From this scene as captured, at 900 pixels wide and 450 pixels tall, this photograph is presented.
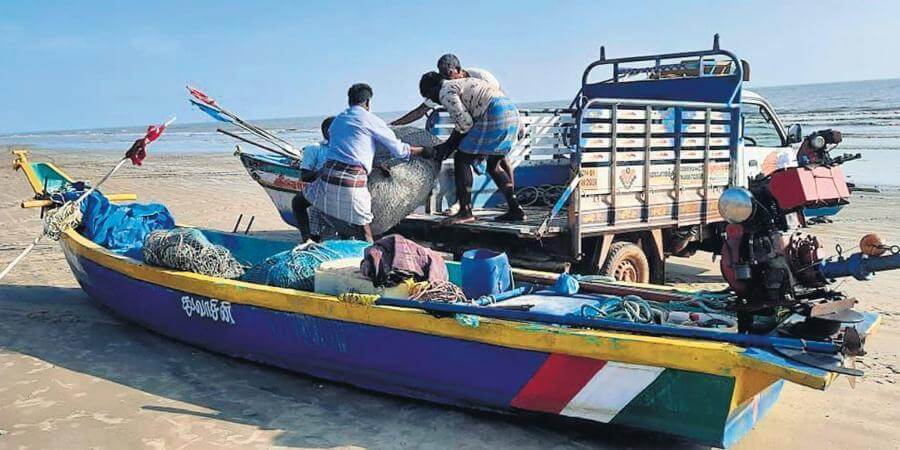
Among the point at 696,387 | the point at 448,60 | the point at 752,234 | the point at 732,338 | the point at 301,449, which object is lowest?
the point at 301,449

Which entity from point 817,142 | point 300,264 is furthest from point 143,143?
point 817,142

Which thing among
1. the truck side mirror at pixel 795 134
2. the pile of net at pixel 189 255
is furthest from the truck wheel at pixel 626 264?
the pile of net at pixel 189 255

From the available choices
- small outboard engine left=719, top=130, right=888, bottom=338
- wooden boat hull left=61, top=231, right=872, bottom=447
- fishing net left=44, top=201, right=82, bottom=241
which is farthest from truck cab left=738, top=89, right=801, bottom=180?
fishing net left=44, top=201, right=82, bottom=241

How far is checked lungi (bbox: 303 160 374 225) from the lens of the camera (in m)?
5.75

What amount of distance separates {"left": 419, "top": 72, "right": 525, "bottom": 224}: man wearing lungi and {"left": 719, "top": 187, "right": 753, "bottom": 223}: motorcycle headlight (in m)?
2.88

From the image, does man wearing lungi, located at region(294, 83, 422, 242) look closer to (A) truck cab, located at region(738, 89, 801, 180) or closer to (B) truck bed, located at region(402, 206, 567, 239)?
(B) truck bed, located at region(402, 206, 567, 239)

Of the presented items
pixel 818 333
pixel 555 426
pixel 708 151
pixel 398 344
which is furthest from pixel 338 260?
pixel 708 151

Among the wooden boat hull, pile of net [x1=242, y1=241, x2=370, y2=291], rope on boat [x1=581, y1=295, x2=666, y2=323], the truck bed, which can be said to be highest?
the truck bed

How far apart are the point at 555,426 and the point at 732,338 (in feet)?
3.76

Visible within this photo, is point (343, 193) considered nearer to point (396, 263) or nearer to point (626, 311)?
point (396, 263)

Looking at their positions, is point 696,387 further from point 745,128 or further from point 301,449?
point 745,128

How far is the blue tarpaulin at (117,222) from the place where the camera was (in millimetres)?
6997

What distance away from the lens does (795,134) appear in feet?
27.5

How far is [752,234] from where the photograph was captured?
144 inches
